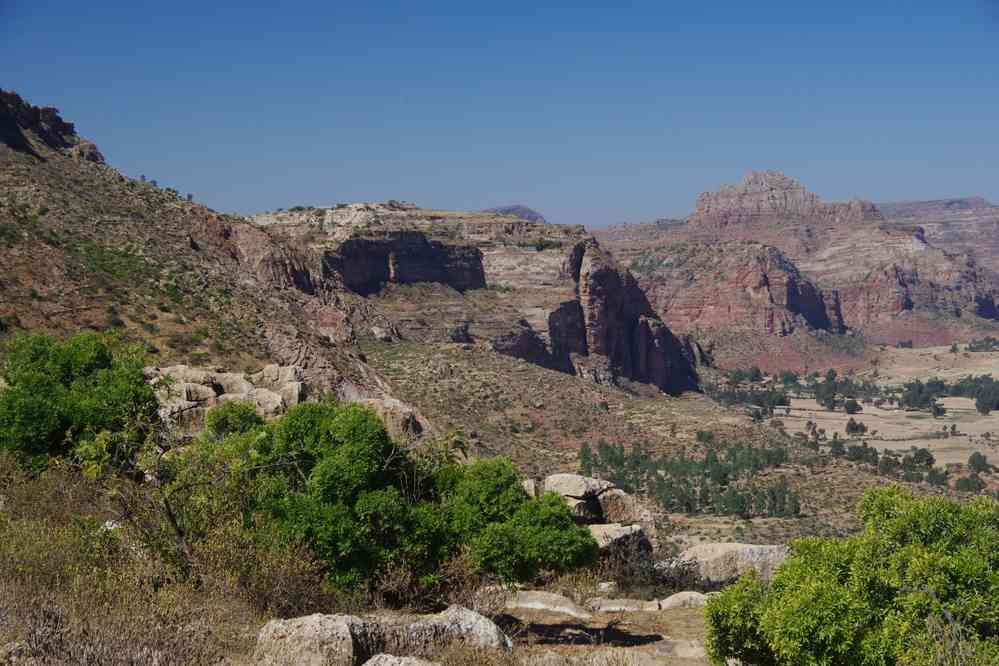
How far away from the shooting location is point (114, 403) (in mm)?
21469

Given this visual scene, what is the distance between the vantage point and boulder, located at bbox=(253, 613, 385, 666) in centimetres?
1130

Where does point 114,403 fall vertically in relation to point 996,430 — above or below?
above

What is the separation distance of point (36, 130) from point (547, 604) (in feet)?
191

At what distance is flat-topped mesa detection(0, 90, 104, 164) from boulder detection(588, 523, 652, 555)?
165 feet

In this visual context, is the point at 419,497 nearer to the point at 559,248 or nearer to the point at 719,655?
the point at 719,655

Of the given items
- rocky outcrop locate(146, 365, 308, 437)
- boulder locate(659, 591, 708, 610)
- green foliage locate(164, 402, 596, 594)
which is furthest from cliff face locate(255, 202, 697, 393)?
green foliage locate(164, 402, 596, 594)

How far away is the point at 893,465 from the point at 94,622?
85290 mm

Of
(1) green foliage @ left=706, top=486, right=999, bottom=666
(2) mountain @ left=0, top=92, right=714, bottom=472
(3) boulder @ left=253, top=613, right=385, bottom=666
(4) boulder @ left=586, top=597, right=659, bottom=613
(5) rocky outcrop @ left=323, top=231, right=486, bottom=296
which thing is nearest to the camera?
(3) boulder @ left=253, top=613, right=385, bottom=666

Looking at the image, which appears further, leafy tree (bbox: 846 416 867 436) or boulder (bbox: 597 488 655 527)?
leafy tree (bbox: 846 416 867 436)

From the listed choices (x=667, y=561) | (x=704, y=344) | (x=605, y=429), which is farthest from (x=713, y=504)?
(x=704, y=344)

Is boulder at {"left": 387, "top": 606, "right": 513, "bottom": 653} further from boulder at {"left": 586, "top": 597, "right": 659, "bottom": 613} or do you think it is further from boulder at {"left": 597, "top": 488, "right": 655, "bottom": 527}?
boulder at {"left": 597, "top": 488, "right": 655, "bottom": 527}

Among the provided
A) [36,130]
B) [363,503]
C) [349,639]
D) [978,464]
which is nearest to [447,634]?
[349,639]

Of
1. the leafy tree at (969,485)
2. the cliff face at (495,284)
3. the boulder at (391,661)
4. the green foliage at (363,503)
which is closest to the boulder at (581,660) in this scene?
the boulder at (391,661)

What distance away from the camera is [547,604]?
21.5 metres
